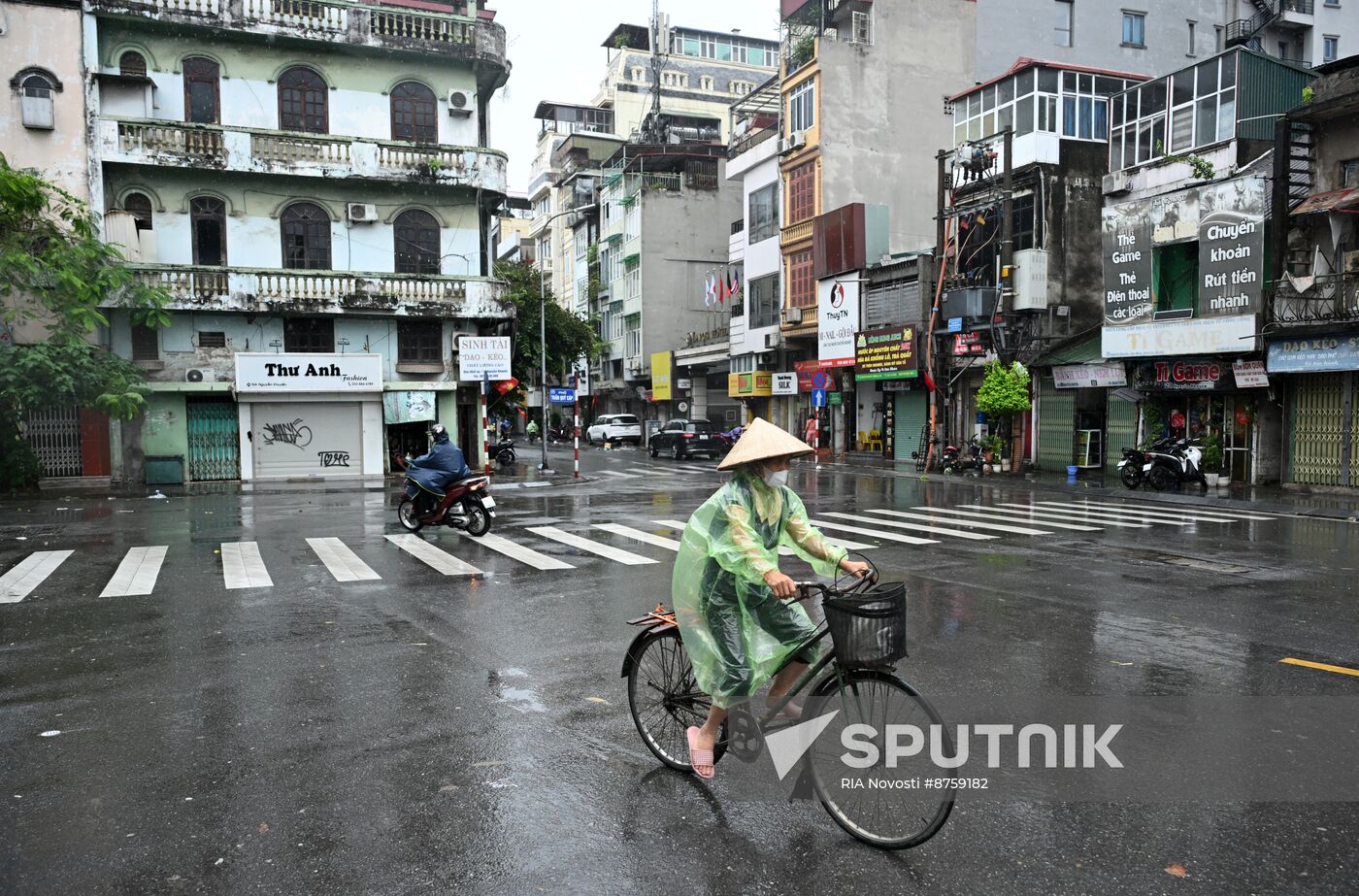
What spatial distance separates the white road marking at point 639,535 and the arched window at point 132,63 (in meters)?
20.5

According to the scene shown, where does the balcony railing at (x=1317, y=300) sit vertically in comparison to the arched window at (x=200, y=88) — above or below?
below

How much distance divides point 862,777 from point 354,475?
2676 cm

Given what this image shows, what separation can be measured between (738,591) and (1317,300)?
20736 mm

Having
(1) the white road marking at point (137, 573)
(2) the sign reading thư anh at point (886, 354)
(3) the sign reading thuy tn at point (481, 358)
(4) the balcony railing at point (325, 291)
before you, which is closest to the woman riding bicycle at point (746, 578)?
(1) the white road marking at point (137, 573)

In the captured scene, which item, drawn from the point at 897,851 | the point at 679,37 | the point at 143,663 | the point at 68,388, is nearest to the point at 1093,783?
the point at 897,851

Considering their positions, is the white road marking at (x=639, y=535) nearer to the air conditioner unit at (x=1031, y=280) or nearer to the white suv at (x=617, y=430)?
the air conditioner unit at (x=1031, y=280)

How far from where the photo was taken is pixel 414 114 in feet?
95.7

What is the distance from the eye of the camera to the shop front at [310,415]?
89.3 ft

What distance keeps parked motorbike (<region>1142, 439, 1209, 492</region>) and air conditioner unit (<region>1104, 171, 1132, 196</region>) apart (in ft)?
24.5

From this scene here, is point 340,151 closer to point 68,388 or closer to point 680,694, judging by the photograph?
point 68,388

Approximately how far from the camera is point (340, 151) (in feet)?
90.8

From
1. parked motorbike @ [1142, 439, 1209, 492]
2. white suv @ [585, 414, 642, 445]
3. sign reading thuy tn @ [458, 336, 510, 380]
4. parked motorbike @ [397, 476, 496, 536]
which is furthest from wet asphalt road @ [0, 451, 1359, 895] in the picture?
white suv @ [585, 414, 642, 445]

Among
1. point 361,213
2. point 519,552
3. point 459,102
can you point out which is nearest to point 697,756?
point 519,552

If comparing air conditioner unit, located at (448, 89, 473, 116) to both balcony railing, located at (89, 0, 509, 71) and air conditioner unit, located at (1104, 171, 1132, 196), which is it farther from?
air conditioner unit, located at (1104, 171, 1132, 196)
